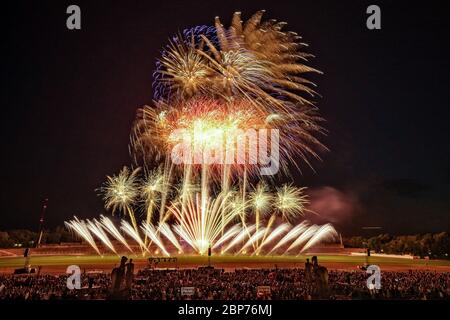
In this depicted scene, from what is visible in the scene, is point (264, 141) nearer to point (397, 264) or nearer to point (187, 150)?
point (187, 150)

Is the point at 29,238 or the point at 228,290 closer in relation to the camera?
the point at 228,290

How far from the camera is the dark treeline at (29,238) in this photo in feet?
262

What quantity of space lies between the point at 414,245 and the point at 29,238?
81.1 m

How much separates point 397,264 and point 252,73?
1425 inches

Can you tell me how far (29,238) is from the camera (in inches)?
3403

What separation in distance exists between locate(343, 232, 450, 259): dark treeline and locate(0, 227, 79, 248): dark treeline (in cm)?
6186

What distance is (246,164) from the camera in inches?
1682

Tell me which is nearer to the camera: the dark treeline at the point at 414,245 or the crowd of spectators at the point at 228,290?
the crowd of spectators at the point at 228,290

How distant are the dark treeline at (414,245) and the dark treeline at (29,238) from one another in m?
61.9

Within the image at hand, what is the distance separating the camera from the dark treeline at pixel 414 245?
7569 cm

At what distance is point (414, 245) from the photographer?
8025 centimetres

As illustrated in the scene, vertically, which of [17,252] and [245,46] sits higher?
[245,46]
